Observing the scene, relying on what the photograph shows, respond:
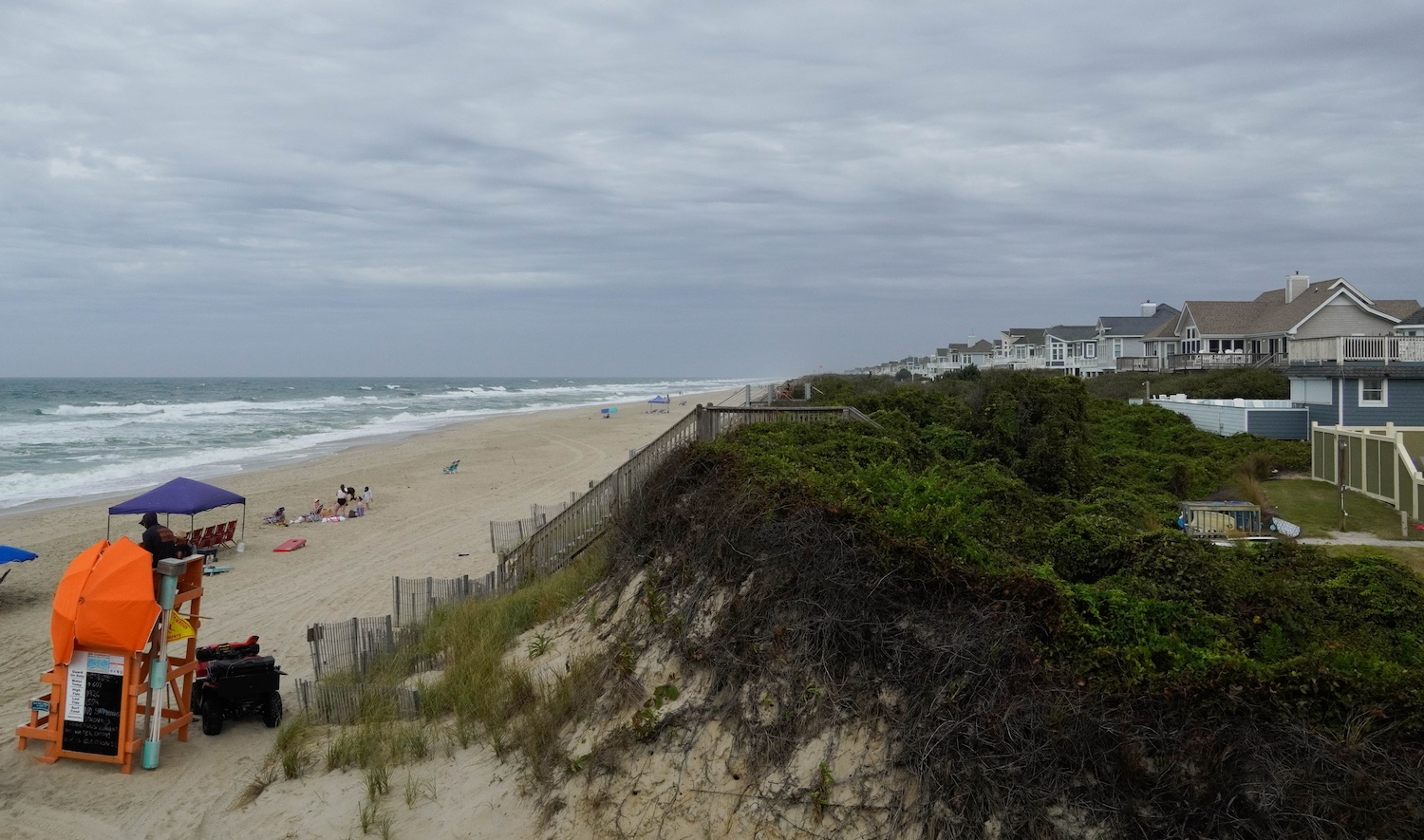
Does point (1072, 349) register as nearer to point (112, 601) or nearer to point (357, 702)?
point (357, 702)

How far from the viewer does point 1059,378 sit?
57.7 ft

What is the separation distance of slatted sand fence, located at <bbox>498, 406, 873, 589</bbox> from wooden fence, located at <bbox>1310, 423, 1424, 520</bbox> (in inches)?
359

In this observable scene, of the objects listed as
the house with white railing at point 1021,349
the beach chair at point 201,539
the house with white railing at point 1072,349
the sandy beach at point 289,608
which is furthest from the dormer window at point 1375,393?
the house with white railing at point 1021,349

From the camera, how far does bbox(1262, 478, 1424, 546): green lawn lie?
14.2m

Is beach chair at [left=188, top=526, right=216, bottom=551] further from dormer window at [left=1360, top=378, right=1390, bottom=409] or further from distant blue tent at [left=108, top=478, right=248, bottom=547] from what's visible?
dormer window at [left=1360, top=378, right=1390, bottom=409]

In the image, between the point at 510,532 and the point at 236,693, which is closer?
the point at 236,693

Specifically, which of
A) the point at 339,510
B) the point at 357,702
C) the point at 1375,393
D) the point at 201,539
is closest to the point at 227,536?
the point at 201,539

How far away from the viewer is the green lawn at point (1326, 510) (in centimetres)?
1420

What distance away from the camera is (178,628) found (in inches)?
345

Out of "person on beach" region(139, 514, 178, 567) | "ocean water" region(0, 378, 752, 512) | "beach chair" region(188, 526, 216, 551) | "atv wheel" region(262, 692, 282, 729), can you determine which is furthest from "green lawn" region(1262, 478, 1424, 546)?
"ocean water" region(0, 378, 752, 512)

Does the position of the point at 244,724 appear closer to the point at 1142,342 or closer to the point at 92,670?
the point at 92,670

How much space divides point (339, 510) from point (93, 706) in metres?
17.8

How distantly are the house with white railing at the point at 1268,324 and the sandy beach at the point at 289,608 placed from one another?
32.2 meters

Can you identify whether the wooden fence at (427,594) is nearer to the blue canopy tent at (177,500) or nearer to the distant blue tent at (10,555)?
the blue canopy tent at (177,500)
